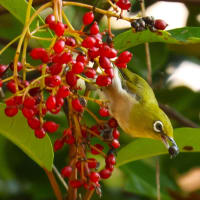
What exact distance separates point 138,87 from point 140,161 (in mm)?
907

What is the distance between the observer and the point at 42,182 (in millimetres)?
2568

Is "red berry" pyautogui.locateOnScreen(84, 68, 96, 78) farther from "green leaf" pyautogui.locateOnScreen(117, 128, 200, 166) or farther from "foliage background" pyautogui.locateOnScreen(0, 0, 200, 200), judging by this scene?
"foliage background" pyautogui.locateOnScreen(0, 0, 200, 200)

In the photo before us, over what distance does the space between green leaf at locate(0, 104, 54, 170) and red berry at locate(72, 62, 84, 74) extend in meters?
0.37

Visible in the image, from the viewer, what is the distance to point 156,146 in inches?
66.3

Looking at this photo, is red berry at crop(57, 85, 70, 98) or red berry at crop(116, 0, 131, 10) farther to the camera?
red berry at crop(116, 0, 131, 10)

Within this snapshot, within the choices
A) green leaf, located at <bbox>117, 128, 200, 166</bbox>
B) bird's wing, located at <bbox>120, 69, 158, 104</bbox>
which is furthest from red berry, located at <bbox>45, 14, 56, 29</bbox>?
green leaf, located at <bbox>117, 128, 200, 166</bbox>

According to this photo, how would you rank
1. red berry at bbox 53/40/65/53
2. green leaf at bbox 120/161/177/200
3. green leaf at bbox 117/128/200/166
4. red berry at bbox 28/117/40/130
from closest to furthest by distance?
red berry at bbox 53/40/65/53 → red berry at bbox 28/117/40/130 → green leaf at bbox 117/128/200/166 → green leaf at bbox 120/161/177/200

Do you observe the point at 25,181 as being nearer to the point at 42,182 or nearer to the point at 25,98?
the point at 42,182

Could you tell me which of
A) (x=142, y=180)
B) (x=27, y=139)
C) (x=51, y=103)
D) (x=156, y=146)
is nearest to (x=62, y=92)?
(x=51, y=103)

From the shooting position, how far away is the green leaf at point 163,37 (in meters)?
1.44

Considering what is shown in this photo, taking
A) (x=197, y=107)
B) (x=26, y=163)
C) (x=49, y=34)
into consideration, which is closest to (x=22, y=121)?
(x=49, y=34)

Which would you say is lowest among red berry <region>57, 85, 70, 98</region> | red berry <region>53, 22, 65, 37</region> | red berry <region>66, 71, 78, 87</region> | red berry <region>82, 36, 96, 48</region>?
red berry <region>57, 85, 70, 98</region>

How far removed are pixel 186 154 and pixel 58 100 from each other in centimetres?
168

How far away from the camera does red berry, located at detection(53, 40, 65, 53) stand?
3.71ft
